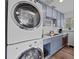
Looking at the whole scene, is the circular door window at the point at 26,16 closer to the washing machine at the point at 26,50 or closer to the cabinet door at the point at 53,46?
the washing machine at the point at 26,50

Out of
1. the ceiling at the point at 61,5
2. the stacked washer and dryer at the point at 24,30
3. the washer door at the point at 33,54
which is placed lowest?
the washer door at the point at 33,54

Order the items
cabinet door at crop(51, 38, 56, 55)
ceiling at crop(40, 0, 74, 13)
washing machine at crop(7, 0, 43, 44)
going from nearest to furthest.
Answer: washing machine at crop(7, 0, 43, 44) → ceiling at crop(40, 0, 74, 13) → cabinet door at crop(51, 38, 56, 55)

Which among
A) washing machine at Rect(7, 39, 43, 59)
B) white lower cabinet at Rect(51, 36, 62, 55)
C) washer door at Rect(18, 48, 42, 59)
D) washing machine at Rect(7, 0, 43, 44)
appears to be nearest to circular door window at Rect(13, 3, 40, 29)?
washing machine at Rect(7, 0, 43, 44)

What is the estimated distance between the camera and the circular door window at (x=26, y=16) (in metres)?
1.03

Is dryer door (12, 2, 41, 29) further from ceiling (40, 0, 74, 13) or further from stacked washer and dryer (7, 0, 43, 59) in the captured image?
ceiling (40, 0, 74, 13)

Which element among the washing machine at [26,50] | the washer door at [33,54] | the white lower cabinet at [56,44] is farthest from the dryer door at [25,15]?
the white lower cabinet at [56,44]

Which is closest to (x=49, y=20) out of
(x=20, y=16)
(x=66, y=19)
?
(x=66, y=19)

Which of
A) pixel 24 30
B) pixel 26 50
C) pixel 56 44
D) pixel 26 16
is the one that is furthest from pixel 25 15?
pixel 56 44

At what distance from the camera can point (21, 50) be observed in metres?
1.05

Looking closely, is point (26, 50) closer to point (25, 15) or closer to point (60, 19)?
point (25, 15)

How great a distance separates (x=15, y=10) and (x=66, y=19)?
0.73m

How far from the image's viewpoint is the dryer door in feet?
3.31
